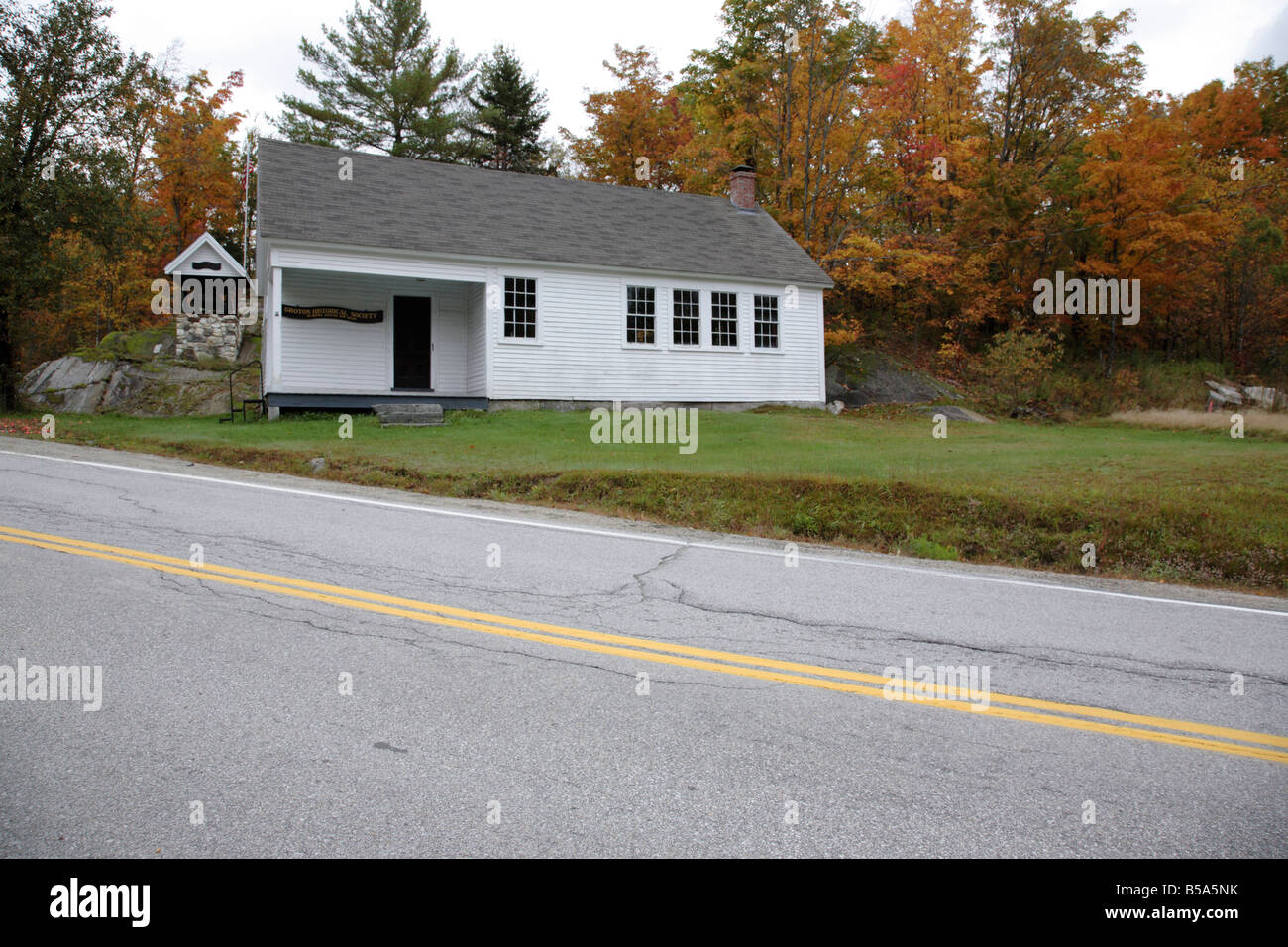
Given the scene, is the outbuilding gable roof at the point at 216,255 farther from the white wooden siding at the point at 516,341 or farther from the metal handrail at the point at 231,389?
the white wooden siding at the point at 516,341

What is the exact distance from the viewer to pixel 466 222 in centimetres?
2253

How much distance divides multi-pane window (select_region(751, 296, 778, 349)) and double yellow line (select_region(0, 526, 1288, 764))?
19.8 meters

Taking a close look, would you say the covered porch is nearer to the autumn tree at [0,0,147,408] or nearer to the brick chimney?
the autumn tree at [0,0,147,408]

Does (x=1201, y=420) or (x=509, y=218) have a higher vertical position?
(x=509, y=218)

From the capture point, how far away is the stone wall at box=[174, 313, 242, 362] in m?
25.0

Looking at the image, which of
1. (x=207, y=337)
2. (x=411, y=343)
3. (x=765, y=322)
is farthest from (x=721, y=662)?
(x=207, y=337)

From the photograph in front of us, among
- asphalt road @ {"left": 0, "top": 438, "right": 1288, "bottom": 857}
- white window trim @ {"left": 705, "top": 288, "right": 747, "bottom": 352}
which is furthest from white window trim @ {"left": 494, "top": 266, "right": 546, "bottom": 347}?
asphalt road @ {"left": 0, "top": 438, "right": 1288, "bottom": 857}

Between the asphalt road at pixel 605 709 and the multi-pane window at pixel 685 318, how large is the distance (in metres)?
16.5

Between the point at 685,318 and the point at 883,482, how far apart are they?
538 inches

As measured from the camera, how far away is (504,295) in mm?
21922

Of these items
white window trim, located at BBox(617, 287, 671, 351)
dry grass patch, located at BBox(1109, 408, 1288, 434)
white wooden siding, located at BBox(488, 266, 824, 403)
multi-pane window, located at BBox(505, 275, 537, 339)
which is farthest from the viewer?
white window trim, located at BBox(617, 287, 671, 351)

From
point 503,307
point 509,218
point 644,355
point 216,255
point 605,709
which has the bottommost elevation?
point 605,709

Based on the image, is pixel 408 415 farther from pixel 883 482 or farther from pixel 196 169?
pixel 196 169

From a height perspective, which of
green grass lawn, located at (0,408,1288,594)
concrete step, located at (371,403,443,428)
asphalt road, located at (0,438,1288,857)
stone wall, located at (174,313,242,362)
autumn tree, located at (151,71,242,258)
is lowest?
asphalt road, located at (0,438,1288,857)
